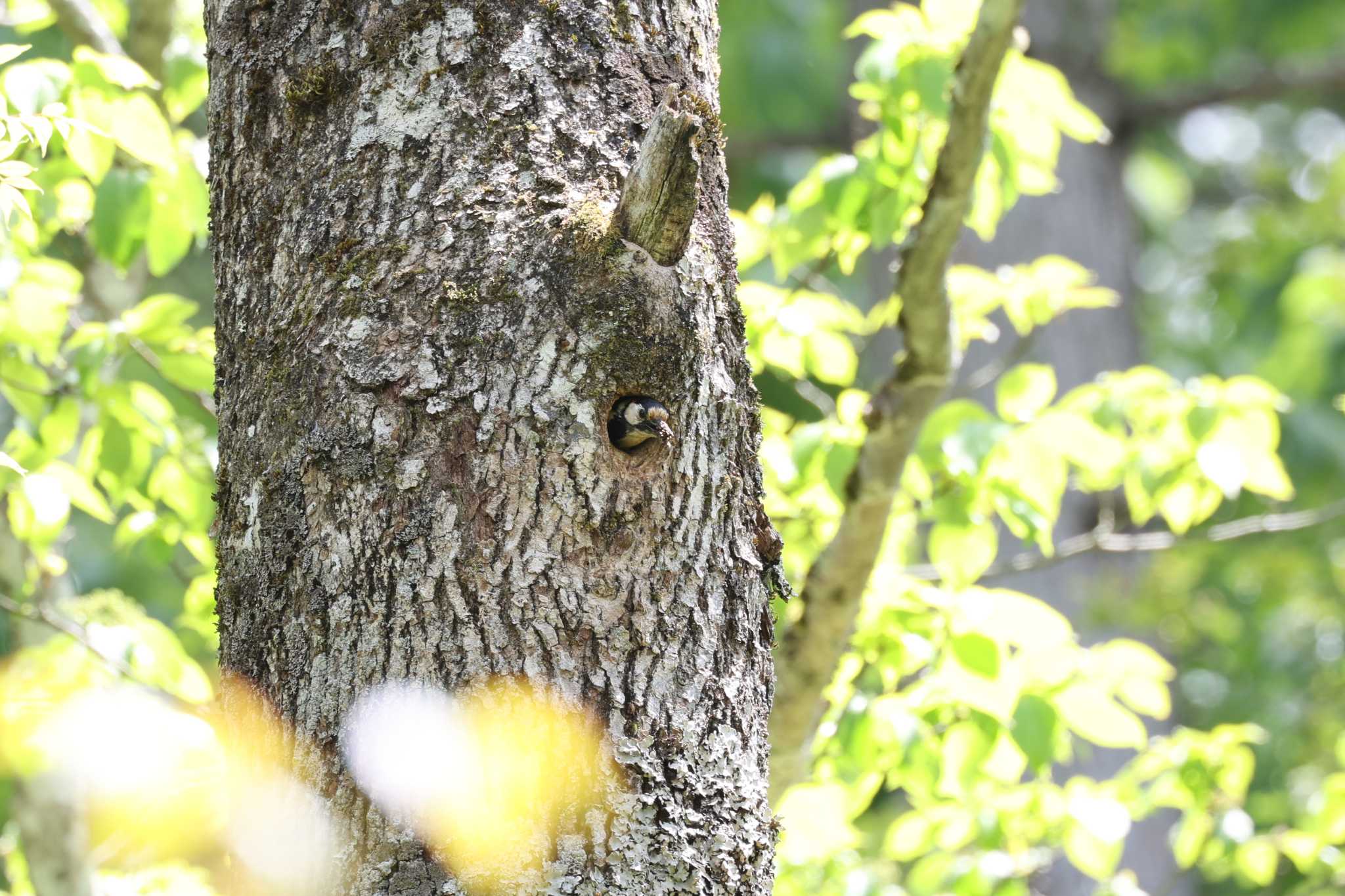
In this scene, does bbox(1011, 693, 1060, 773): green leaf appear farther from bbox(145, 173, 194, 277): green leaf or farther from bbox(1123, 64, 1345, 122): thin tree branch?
bbox(1123, 64, 1345, 122): thin tree branch

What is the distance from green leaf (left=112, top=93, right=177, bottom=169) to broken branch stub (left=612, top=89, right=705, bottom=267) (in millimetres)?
1145

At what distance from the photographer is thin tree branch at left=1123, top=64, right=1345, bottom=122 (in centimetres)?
606

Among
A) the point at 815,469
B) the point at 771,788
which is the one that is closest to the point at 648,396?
the point at 815,469

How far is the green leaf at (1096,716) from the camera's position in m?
2.27

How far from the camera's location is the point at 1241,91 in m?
6.16

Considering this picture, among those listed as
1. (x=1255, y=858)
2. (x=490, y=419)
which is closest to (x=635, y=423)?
(x=490, y=419)

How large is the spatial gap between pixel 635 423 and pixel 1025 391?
140 centimetres

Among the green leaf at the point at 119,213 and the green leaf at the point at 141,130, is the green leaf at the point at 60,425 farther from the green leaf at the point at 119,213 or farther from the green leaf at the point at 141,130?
the green leaf at the point at 141,130

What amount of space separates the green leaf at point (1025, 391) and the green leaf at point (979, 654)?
443 millimetres

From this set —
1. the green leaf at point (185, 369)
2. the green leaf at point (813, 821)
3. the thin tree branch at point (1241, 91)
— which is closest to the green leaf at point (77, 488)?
the green leaf at point (185, 369)

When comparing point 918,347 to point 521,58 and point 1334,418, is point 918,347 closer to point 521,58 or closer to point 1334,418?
point 521,58

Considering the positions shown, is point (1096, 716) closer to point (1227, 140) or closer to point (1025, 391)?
point (1025, 391)

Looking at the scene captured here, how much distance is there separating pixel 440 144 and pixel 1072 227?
4875mm

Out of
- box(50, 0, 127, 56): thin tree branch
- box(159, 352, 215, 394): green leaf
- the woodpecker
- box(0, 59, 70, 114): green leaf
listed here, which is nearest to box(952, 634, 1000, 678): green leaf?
the woodpecker
